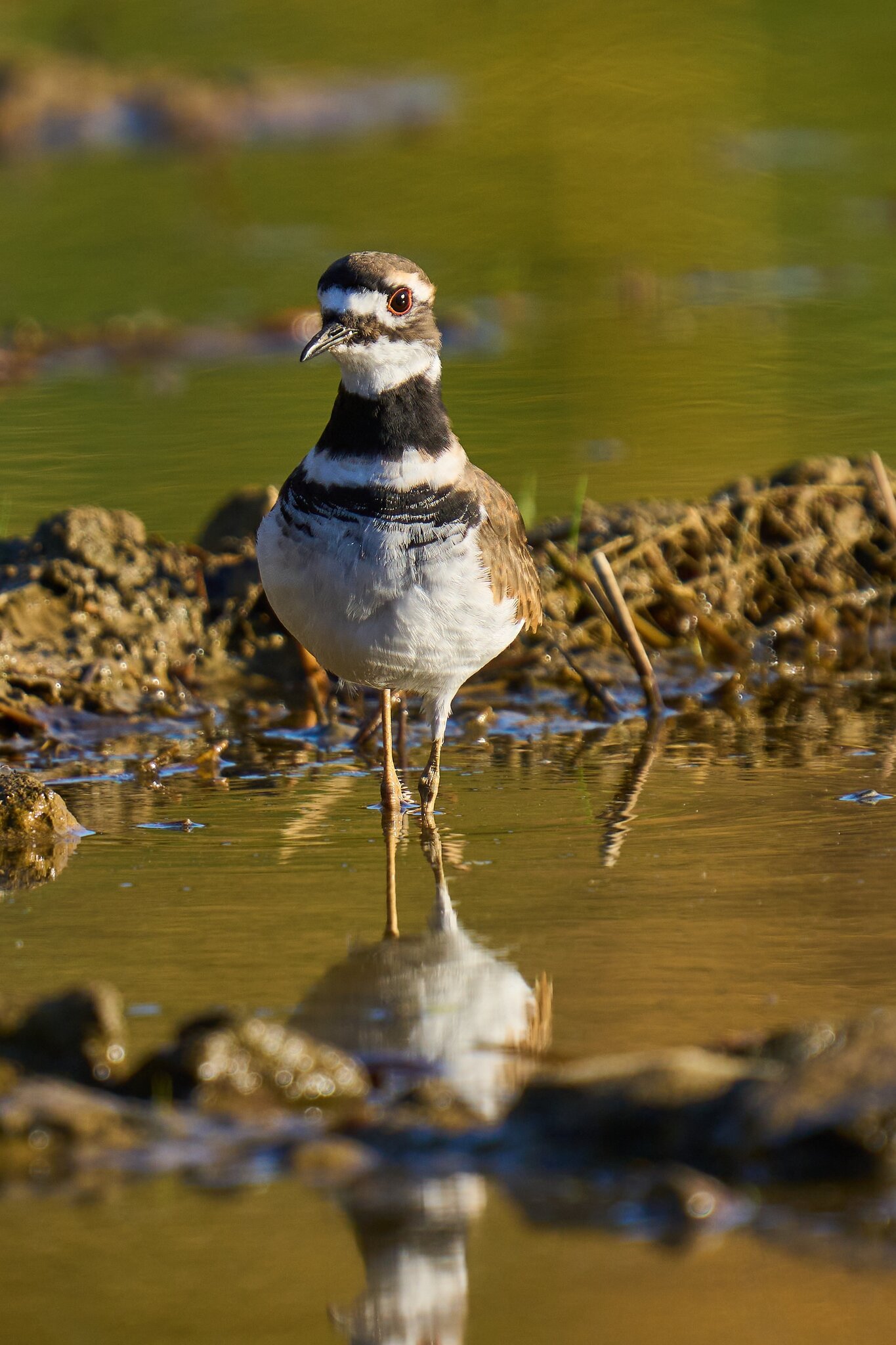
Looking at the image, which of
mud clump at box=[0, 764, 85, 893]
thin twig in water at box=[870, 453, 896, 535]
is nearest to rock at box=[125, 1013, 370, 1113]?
mud clump at box=[0, 764, 85, 893]

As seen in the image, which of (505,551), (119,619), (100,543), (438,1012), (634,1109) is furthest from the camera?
(100,543)

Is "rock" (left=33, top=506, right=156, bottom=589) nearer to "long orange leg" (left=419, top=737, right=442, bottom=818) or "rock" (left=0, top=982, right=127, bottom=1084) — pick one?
"long orange leg" (left=419, top=737, right=442, bottom=818)

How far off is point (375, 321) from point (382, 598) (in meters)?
0.80

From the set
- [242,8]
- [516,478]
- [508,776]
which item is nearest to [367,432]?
[508,776]

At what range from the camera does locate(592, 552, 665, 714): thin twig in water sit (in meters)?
7.30

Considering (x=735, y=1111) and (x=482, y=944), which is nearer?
(x=735, y=1111)

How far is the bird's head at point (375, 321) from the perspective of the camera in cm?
568

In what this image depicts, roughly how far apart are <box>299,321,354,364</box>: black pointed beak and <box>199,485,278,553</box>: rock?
2.29 meters

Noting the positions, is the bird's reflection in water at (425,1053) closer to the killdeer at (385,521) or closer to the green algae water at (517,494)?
the green algae water at (517,494)

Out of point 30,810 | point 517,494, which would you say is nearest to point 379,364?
point 30,810

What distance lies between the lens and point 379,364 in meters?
5.76

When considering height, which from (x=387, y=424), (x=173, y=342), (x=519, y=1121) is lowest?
(x=519, y=1121)

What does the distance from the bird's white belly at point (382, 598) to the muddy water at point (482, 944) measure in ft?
1.81

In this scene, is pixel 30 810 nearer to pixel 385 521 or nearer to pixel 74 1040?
pixel 385 521
